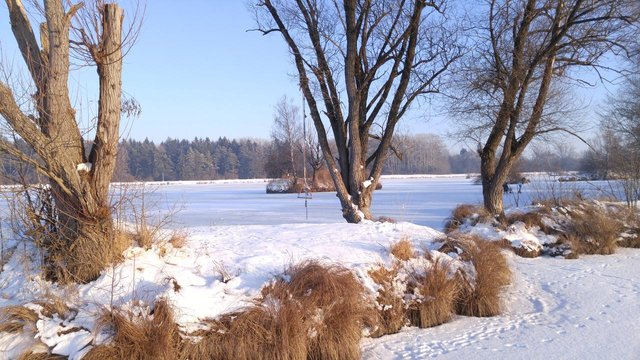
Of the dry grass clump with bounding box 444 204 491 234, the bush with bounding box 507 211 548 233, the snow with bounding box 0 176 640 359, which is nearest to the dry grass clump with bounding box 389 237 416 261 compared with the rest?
the snow with bounding box 0 176 640 359

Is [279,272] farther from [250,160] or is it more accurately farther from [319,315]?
[250,160]

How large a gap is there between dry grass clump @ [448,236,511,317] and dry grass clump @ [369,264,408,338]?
1.10 m

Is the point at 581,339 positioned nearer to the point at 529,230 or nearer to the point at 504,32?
the point at 529,230

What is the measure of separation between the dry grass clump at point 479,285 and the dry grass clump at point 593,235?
177 inches

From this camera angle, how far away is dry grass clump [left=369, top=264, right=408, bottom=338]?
594 centimetres

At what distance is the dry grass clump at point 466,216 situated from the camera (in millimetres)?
12244

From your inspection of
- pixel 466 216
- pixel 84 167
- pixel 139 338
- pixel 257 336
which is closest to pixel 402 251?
pixel 257 336

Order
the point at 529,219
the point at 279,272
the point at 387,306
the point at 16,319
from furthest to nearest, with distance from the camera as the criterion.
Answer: the point at 529,219, the point at 387,306, the point at 279,272, the point at 16,319

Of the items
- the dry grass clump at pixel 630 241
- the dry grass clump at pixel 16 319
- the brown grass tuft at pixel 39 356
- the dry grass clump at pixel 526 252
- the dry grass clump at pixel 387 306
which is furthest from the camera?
the dry grass clump at pixel 630 241

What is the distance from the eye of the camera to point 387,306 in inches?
238

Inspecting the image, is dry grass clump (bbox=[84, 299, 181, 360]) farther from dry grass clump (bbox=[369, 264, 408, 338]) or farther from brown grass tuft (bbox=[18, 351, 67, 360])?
dry grass clump (bbox=[369, 264, 408, 338])

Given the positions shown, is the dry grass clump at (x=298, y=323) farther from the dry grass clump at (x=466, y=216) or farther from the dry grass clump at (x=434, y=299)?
the dry grass clump at (x=466, y=216)

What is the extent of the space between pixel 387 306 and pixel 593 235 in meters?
7.37

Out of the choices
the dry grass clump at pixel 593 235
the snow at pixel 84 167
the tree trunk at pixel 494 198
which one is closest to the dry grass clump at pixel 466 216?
the tree trunk at pixel 494 198
